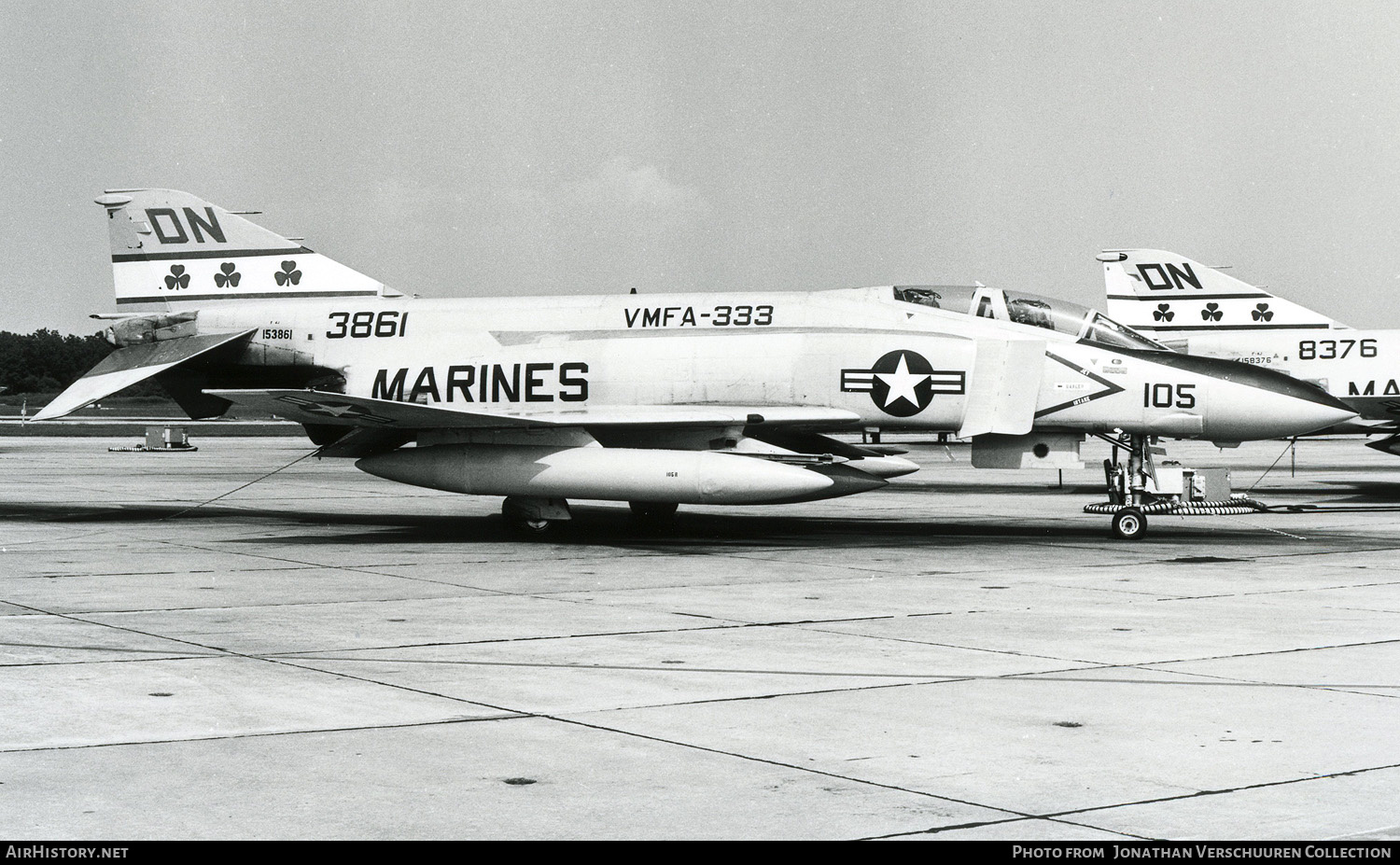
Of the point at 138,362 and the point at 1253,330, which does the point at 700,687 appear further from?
the point at 1253,330

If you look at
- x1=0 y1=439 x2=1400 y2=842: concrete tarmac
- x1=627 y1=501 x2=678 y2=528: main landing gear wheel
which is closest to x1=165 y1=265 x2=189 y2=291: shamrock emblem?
x1=0 y1=439 x2=1400 y2=842: concrete tarmac

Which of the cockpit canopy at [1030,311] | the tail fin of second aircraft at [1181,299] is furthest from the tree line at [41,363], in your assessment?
the cockpit canopy at [1030,311]

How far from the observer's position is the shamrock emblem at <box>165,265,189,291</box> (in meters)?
19.7

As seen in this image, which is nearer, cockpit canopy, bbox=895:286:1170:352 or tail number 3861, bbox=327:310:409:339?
cockpit canopy, bbox=895:286:1170:352

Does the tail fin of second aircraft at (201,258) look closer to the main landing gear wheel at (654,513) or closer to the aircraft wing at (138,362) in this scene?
the aircraft wing at (138,362)

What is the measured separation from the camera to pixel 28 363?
113250mm

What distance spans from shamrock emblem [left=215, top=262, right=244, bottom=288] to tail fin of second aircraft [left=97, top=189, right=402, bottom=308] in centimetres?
1

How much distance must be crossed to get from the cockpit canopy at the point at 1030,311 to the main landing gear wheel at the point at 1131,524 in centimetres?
185

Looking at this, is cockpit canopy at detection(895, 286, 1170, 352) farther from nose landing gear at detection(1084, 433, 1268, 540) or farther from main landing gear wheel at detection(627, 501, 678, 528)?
main landing gear wheel at detection(627, 501, 678, 528)

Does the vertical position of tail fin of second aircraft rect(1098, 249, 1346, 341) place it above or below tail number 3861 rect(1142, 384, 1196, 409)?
above

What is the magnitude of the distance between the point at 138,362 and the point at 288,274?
2.24m

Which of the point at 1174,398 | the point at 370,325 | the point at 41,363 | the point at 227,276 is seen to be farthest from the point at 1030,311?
the point at 41,363

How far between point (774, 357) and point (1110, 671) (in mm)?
9084

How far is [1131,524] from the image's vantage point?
16.4 m
